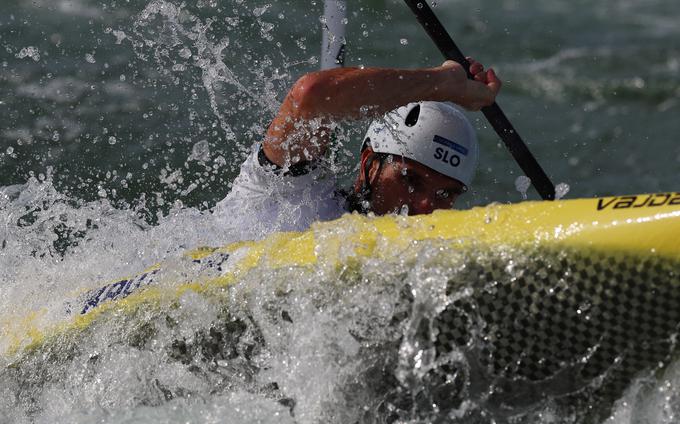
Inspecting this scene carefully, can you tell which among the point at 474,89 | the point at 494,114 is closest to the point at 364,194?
the point at 474,89

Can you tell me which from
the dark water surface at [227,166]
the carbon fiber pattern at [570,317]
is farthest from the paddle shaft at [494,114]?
the carbon fiber pattern at [570,317]

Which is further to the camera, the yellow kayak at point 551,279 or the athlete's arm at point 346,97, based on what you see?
the athlete's arm at point 346,97

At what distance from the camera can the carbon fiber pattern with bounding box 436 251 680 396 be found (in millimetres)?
3062

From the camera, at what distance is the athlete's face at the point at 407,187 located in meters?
4.25

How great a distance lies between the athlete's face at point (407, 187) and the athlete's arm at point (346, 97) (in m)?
0.35

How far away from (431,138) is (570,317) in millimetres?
1406

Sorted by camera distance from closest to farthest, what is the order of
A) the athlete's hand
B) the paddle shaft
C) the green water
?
the athlete's hand → the paddle shaft → the green water

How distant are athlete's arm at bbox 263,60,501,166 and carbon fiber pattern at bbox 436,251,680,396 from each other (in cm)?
89

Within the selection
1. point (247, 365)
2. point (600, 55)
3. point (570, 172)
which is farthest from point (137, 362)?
point (600, 55)

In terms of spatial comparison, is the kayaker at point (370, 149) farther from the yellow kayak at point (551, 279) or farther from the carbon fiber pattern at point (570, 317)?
the carbon fiber pattern at point (570, 317)

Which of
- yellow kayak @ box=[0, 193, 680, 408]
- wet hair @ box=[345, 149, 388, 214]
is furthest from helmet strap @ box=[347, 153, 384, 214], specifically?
yellow kayak @ box=[0, 193, 680, 408]

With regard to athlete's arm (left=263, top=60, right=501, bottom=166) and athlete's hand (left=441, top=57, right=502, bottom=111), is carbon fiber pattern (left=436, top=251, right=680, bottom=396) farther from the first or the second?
athlete's hand (left=441, top=57, right=502, bottom=111)

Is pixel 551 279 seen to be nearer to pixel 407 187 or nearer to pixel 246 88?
pixel 407 187

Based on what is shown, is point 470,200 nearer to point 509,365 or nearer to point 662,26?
point 509,365
